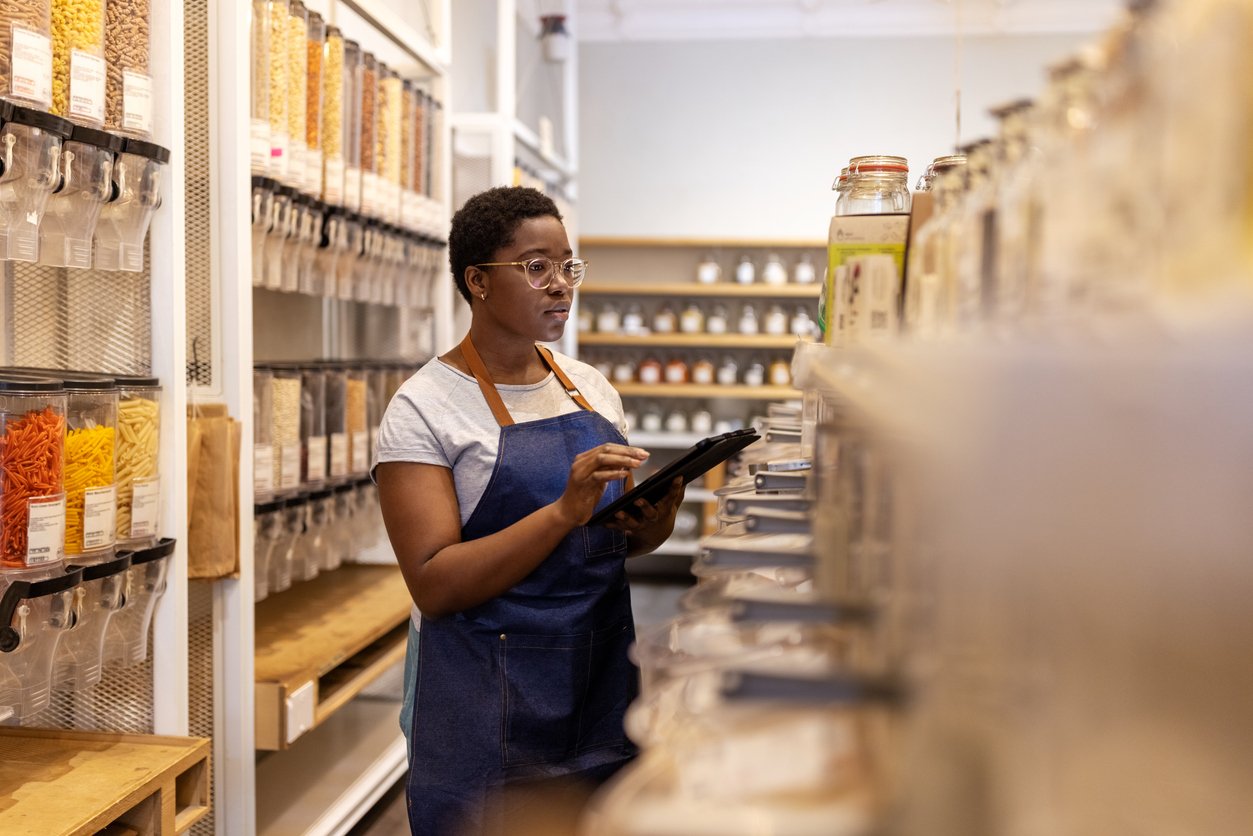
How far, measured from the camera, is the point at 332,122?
2.94m

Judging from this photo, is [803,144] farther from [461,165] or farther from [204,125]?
[204,125]

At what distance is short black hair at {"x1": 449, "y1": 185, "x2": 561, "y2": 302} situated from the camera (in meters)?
1.95

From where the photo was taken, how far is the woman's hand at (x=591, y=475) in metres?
1.62

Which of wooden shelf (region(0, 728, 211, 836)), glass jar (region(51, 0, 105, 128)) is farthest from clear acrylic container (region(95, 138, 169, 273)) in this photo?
wooden shelf (region(0, 728, 211, 836))

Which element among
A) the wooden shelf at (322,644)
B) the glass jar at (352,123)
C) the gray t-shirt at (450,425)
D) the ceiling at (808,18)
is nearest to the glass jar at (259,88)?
the glass jar at (352,123)

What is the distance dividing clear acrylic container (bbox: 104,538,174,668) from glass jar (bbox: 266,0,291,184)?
1005mm

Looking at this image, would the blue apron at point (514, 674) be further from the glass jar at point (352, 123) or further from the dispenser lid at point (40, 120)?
the glass jar at point (352, 123)

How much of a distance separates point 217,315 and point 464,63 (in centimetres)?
292

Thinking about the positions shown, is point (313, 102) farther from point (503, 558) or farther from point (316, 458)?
point (503, 558)

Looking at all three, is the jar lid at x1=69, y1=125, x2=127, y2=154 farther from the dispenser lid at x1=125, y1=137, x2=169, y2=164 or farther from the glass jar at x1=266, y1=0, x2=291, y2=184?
the glass jar at x1=266, y1=0, x2=291, y2=184

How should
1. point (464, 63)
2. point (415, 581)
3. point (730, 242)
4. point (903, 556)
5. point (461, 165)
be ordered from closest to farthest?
point (903, 556) < point (415, 581) < point (461, 165) < point (464, 63) < point (730, 242)

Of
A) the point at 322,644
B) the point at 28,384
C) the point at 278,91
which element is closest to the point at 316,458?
the point at 322,644

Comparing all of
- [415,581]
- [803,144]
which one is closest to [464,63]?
[803,144]

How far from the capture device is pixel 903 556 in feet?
2.06
